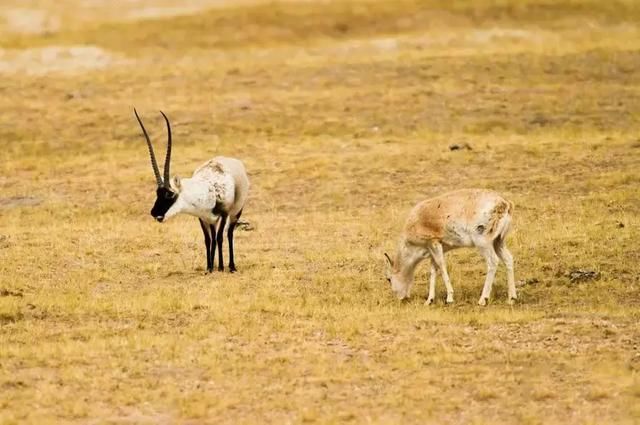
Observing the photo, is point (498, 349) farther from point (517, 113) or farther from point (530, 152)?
point (517, 113)

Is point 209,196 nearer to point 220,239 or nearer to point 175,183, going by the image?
point 175,183

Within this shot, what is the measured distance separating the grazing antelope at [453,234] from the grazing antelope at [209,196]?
3.39 m

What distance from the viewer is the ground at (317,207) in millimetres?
14523

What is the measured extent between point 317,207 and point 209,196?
22.2ft

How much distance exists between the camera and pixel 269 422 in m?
13.4

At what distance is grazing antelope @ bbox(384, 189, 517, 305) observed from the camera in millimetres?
17875

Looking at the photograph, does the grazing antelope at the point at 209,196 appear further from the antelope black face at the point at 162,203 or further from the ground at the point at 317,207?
the ground at the point at 317,207

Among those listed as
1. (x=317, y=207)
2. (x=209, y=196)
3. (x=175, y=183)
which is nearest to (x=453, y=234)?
(x=209, y=196)

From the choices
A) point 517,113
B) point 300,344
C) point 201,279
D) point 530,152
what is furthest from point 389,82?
point 300,344

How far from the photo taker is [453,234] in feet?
59.4

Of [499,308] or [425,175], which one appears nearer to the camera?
[499,308]

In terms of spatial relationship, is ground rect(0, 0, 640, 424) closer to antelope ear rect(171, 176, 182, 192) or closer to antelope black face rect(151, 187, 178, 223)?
antelope black face rect(151, 187, 178, 223)

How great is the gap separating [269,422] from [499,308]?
548cm

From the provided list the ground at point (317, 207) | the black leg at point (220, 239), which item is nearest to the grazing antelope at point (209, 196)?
the black leg at point (220, 239)
